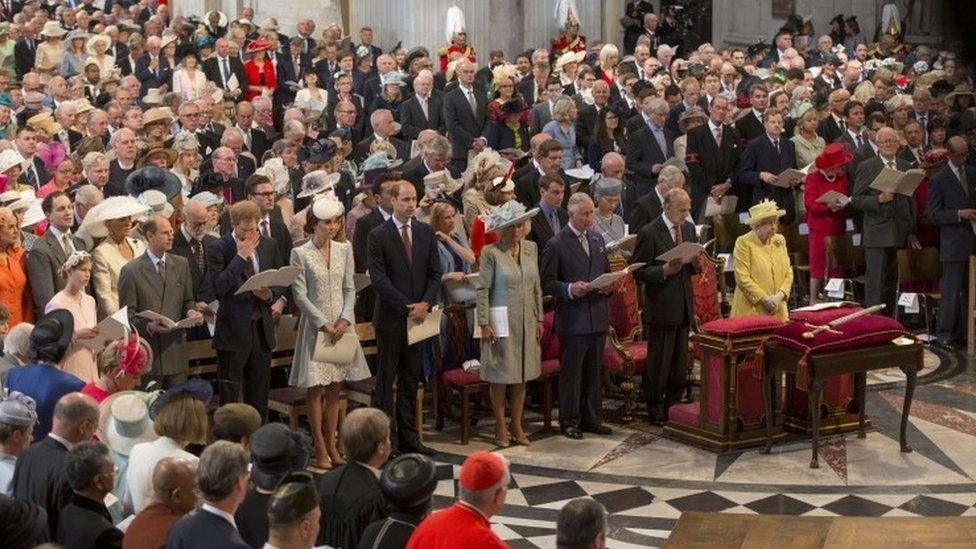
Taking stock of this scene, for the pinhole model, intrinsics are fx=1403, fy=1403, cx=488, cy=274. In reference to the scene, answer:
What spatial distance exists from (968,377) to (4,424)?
862cm

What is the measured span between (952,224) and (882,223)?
62 centimetres

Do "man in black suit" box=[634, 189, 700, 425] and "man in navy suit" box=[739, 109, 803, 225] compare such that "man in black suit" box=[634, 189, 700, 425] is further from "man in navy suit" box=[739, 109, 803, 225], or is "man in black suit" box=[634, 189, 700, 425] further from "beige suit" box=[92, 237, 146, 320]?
"man in navy suit" box=[739, 109, 803, 225]

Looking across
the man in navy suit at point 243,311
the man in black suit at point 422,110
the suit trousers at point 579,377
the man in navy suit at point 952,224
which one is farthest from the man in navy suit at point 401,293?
the man in black suit at point 422,110

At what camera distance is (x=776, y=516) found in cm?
736

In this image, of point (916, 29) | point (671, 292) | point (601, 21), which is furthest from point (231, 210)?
point (601, 21)

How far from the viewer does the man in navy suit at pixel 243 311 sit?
8.62 metres

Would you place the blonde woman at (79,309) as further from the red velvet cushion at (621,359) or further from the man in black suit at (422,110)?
the man in black suit at (422,110)

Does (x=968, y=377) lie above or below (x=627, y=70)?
below

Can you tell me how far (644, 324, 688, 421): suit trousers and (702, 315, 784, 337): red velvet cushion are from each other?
62cm

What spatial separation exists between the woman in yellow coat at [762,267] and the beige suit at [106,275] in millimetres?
4150

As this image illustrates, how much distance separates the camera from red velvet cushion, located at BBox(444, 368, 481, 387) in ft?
31.3

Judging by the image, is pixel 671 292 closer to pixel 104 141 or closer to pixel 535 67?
pixel 104 141

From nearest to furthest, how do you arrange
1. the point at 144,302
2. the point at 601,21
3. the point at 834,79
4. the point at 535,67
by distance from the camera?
the point at 144,302
the point at 535,67
the point at 834,79
the point at 601,21

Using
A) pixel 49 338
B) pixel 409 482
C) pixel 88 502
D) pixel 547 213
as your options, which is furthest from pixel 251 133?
pixel 409 482
